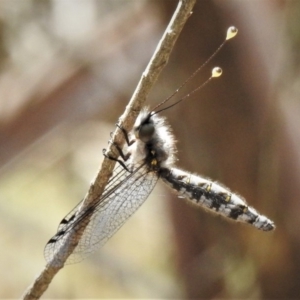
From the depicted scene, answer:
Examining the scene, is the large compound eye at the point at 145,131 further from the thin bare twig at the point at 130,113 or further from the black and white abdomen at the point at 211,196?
the thin bare twig at the point at 130,113

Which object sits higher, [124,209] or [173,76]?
[173,76]

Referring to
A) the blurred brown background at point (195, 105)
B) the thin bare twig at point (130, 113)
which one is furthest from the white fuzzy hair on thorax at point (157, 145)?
the thin bare twig at point (130, 113)

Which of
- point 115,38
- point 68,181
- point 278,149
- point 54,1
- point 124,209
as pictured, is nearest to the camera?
point 124,209

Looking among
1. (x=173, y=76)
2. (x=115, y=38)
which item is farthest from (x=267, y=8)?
(x=115, y=38)

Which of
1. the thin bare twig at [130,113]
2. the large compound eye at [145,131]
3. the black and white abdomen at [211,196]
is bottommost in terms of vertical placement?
the thin bare twig at [130,113]

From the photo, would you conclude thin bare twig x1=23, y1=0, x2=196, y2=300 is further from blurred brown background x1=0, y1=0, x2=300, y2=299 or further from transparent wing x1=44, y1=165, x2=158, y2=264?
blurred brown background x1=0, y1=0, x2=300, y2=299

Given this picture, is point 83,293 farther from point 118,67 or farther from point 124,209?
point 124,209

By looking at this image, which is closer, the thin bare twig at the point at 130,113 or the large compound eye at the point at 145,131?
the thin bare twig at the point at 130,113

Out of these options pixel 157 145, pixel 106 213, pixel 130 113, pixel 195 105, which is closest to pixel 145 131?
pixel 157 145
